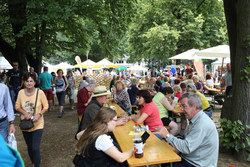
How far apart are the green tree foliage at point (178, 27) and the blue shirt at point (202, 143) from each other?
18309 mm

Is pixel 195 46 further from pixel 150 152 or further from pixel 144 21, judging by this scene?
pixel 150 152

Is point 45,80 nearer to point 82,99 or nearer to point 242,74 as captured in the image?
point 82,99

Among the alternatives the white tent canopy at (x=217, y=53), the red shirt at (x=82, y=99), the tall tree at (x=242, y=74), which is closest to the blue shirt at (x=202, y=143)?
the tall tree at (x=242, y=74)

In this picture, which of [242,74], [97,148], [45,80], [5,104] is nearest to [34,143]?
[5,104]

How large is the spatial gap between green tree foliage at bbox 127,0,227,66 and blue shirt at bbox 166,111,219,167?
1831cm

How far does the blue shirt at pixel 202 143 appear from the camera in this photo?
8.37ft

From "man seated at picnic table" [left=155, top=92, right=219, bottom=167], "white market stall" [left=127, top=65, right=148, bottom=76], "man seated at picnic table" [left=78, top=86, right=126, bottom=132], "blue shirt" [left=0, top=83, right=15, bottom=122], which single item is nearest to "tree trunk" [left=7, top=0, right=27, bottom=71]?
"blue shirt" [left=0, top=83, right=15, bottom=122]

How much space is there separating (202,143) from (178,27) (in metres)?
20.9

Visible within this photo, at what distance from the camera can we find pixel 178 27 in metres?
21.8

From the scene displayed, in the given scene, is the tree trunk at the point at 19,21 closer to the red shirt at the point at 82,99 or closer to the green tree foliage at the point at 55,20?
the green tree foliage at the point at 55,20

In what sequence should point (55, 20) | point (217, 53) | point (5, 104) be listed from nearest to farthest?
1. point (5, 104)
2. point (217, 53)
3. point (55, 20)

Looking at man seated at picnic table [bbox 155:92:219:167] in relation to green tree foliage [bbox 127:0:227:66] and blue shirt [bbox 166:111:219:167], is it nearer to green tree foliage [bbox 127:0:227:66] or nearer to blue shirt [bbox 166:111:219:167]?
blue shirt [bbox 166:111:219:167]

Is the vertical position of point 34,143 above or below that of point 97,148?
below

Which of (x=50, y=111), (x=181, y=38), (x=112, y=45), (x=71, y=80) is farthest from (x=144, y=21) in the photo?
(x=50, y=111)
